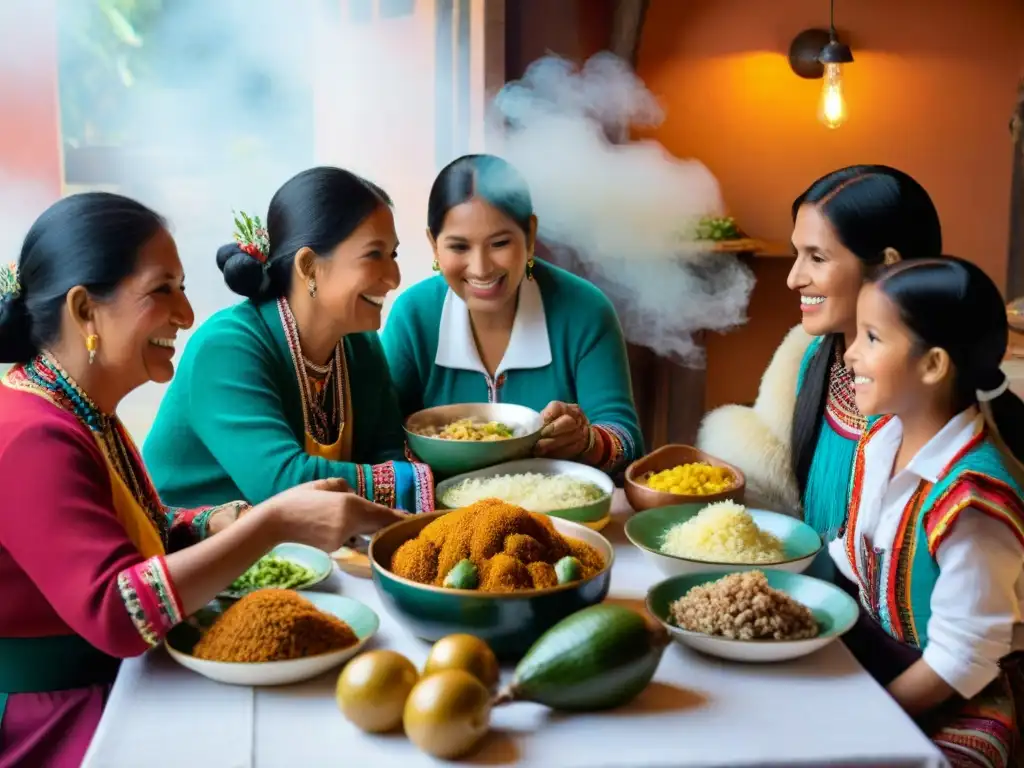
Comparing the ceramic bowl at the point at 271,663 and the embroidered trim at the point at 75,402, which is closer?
the ceramic bowl at the point at 271,663

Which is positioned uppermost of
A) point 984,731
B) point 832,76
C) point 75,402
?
point 832,76

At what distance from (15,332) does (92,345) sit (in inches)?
4.6

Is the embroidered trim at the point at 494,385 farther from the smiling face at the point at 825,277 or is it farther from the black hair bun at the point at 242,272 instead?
the smiling face at the point at 825,277

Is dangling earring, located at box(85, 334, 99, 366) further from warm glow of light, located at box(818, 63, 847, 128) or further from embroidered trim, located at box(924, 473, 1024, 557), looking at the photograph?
warm glow of light, located at box(818, 63, 847, 128)

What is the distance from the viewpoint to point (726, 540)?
170cm

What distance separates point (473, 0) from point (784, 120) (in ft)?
6.63

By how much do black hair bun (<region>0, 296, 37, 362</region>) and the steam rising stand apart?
A: 2.39 m

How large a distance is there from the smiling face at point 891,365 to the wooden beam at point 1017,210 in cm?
431

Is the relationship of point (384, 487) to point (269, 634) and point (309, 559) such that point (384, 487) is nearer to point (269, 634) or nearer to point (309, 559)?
point (309, 559)

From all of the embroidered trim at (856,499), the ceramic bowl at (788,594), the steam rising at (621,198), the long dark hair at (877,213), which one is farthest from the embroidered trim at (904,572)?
the steam rising at (621,198)

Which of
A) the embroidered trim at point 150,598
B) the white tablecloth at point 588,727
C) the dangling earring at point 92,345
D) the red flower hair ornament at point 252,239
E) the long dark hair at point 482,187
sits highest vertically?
the long dark hair at point 482,187

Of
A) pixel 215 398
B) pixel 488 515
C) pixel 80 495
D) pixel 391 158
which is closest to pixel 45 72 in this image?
pixel 391 158

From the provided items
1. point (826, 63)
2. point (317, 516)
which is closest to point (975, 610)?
point (317, 516)

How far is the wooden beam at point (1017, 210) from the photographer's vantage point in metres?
5.38
